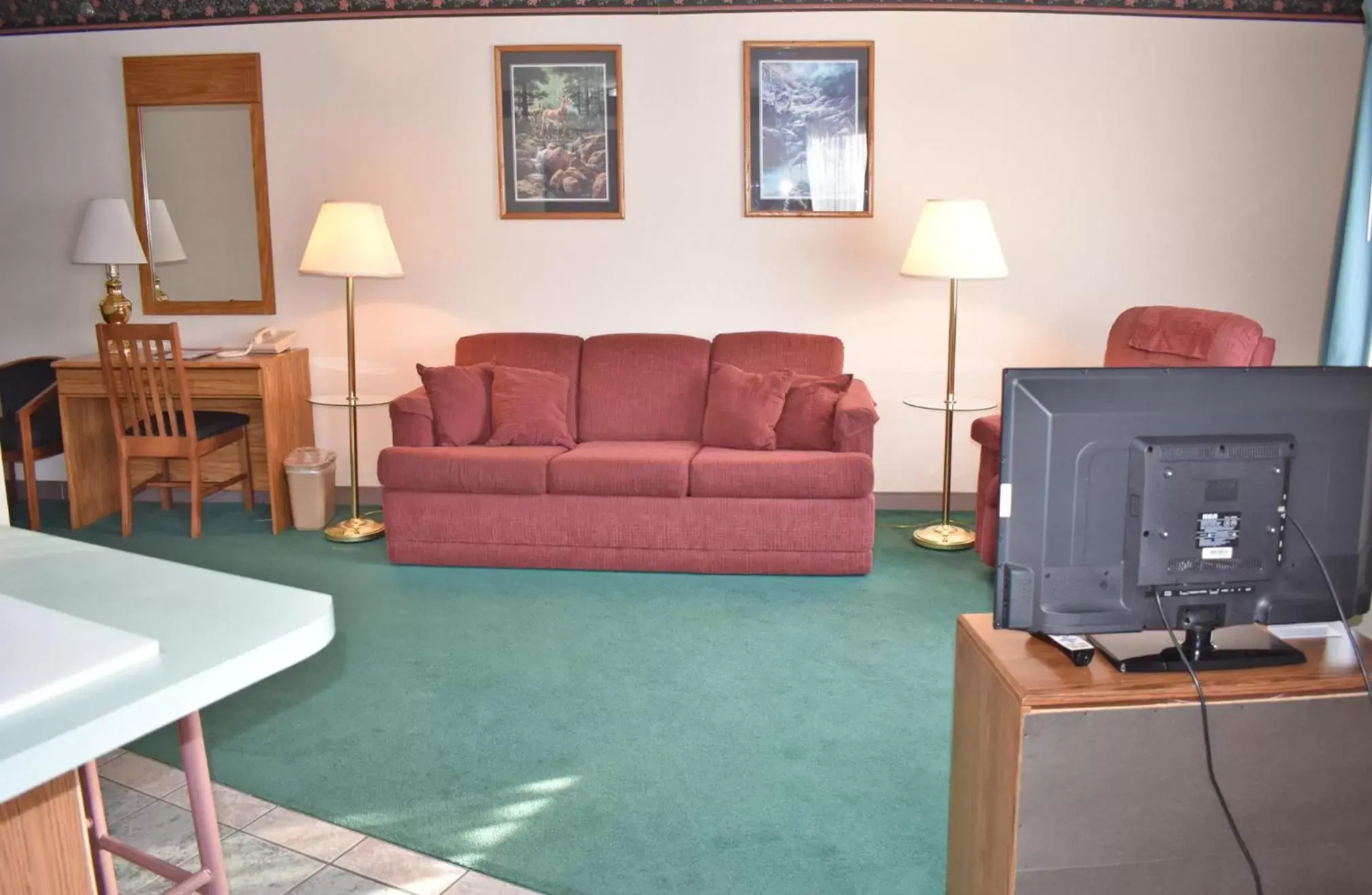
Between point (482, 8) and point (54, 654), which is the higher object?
point (482, 8)

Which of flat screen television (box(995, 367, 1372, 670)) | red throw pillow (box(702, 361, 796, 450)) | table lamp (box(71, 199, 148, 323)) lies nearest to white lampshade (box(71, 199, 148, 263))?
table lamp (box(71, 199, 148, 323))

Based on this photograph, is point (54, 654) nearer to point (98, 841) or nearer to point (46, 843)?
point (46, 843)

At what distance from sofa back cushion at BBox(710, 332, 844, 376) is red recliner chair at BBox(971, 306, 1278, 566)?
0.73 metres

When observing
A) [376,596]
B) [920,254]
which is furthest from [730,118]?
[376,596]

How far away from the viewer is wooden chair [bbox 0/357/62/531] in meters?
5.05

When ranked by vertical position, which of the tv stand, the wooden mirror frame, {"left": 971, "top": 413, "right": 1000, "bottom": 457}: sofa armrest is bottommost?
{"left": 971, "top": 413, "right": 1000, "bottom": 457}: sofa armrest

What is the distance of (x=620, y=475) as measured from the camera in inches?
171

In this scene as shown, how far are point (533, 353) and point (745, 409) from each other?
3.52 ft

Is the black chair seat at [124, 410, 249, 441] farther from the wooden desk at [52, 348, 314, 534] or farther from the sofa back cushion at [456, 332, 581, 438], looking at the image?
the sofa back cushion at [456, 332, 581, 438]

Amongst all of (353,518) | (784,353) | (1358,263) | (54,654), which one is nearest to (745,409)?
(784,353)

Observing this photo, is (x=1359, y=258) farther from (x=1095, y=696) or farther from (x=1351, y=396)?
(x=1095, y=696)

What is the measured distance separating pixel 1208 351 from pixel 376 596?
313cm

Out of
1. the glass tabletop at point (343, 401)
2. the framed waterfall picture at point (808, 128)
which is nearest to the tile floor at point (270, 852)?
the glass tabletop at point (343, 401)

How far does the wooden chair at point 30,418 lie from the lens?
16.6ft
